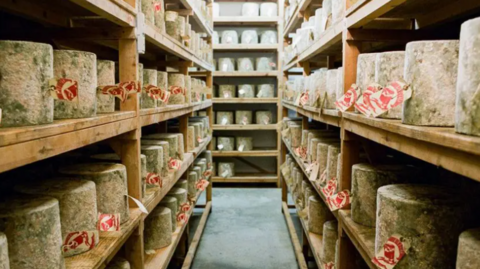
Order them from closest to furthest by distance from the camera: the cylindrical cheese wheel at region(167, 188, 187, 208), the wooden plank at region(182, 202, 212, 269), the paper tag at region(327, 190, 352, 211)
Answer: the paper tag at region(327, 190, 352, 211) < the cylindrical cheese wheel at region(167, 188, 187, 208) < the wooden plank at region(182, 202, 212, 269)

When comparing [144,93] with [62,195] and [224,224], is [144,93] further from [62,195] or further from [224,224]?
[224,224]

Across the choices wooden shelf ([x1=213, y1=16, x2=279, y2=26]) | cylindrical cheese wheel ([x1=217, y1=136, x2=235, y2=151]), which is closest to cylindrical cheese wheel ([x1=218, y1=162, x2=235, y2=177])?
cylindrical cheese wheel ([x1=217, y1=136, x2=235, y2=151])

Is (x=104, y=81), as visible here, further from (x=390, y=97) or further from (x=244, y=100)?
(x=244, y=100)

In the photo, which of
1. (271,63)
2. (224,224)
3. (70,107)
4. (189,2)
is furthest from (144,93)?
(271,63)

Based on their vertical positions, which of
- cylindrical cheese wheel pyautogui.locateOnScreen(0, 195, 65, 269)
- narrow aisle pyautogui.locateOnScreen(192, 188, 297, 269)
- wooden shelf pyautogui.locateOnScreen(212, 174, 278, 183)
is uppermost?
cylindrical cheese wheel pyautogui.locateOnScreen(0, 195, 65, 269)

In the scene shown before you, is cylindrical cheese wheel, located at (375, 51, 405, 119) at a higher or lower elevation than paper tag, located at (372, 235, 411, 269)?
higher

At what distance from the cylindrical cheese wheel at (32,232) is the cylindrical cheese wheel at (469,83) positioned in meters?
1.03

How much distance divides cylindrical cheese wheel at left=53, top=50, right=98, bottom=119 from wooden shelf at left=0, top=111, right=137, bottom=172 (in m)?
0.05

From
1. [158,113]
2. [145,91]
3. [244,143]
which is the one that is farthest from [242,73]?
[145,91]

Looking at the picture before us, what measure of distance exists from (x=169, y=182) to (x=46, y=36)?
1.03 metres

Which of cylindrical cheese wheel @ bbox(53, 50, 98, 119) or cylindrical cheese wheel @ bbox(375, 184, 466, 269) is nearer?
cylindrical cheese wheel @ bbox(375, 184, 466, 269)

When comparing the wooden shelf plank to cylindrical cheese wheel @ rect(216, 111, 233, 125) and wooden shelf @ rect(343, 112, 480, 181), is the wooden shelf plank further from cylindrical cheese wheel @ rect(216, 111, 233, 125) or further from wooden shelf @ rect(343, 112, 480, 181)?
wooden shelf @ rect(343, 112, 480, 181)

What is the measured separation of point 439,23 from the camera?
6.17 feet

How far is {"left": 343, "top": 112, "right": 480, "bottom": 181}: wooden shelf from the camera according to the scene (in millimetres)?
747
